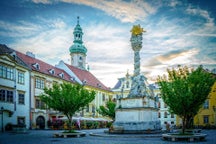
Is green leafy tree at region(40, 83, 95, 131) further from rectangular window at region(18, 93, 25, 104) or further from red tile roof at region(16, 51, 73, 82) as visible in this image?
red tile roof at region(16, 51, 73, 82)

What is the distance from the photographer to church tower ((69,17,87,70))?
82.9 metres

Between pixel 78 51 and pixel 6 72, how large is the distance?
43321mm

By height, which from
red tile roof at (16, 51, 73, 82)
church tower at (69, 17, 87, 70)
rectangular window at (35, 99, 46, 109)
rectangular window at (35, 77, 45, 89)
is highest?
church tower at (69, 17, 87, 70)

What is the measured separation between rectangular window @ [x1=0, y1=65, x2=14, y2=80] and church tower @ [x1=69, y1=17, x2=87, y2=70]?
4052cm

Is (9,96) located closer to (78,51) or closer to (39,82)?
(39,82)

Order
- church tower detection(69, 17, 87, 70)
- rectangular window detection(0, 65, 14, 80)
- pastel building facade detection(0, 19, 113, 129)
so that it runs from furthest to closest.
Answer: church tower detection(69, 17, 87, 70) < pastel building facade detection(0, 19, 113, 129) < rectangular window detection(0, 65, 14, 80)

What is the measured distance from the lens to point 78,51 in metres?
83.1

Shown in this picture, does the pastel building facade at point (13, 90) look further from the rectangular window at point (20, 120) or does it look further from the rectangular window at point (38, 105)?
the rectangular window at point (38, 105)

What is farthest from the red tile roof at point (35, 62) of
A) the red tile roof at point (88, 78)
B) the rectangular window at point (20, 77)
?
the red tile roof at point (88, 78)

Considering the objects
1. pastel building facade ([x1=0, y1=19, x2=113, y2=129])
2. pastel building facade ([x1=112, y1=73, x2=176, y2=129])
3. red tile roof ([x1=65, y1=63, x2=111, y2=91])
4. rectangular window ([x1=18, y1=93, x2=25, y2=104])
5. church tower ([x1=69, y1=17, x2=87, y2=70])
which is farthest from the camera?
church tower ([x1=69, y1=17, x2=87, y2=70])

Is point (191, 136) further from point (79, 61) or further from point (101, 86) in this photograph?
point (79, 61)

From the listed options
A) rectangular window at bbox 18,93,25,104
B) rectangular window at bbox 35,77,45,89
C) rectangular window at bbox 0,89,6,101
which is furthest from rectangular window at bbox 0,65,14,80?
rectangular window at bbox 35,77,45,89

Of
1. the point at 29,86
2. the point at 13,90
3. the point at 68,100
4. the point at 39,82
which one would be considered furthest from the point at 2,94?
the point at 68,100

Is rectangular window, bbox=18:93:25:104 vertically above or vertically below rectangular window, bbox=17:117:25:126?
above
